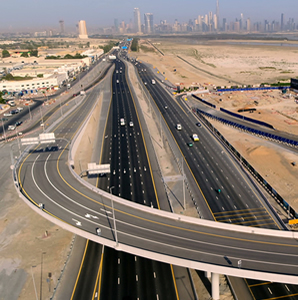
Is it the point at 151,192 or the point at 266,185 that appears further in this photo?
the point at 266,185

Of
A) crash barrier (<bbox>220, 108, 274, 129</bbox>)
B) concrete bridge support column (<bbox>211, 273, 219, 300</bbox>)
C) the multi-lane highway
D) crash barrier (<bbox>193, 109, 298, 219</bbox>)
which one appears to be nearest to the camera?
concrete bridge support column (<bbox>211, 273, 219, 300</bbox>)

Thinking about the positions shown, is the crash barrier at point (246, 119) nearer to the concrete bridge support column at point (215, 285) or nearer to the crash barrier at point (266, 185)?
the crash barrier at point (266, 185)

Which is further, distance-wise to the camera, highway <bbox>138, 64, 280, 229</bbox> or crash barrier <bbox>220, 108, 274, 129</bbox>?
crash barrier <bbox>220, 108, 274, 129</bbox>

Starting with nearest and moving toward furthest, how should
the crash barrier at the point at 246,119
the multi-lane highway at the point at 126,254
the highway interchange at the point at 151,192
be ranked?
the highway interchange at the point at 151,192 < the multi-lane highway at the point at 126,254 < the crash barrier at the point at 246,119

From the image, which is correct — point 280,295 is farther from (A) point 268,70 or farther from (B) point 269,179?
(A) point 268,70

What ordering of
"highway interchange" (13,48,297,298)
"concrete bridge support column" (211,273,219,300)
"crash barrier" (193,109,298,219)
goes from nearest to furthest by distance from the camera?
"concrete bridge support column" (211,273,219,300) < "highway interchange" (13,48,297,298) < "crash barrier" (193,109,298,219)

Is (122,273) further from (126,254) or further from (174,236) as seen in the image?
(174,236)

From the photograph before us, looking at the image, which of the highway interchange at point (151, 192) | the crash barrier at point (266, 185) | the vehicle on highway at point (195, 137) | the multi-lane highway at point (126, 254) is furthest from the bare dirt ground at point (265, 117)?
the multi-lane highway at point (126, 254)

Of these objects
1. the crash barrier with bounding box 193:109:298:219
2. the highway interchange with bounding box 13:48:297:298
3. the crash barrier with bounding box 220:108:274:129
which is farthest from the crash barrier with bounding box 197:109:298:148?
the highway interchange with bounding box 13:48:297:298

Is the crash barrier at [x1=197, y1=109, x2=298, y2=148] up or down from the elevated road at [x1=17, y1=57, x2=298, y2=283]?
down

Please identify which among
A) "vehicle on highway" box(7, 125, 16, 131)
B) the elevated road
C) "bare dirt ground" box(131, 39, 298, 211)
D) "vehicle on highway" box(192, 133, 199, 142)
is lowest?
"bare dirt ground" box(131, 39, 298, 211)

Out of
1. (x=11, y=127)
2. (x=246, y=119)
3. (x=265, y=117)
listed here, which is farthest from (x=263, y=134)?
(x=11, y=127)

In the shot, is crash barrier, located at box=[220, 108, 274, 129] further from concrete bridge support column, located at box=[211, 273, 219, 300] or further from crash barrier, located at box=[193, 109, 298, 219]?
concrete bridge support column, located at box=[211, 273, 219, 300]
